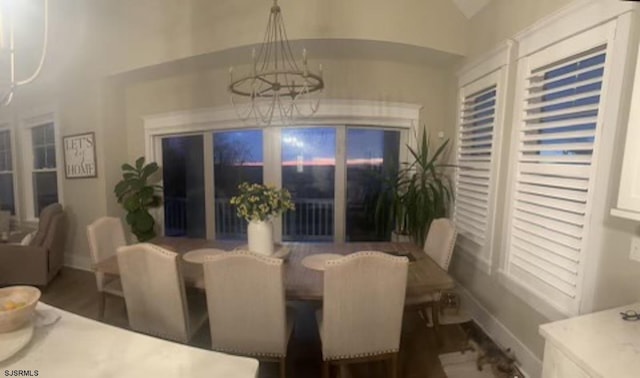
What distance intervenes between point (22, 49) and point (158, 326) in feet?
10.5

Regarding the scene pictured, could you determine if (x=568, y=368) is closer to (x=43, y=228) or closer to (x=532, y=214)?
(x=532, y=214)

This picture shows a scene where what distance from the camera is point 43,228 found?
352 cm

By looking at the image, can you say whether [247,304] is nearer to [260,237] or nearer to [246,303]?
[246,303]

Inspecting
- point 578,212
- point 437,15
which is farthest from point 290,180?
point 578,212

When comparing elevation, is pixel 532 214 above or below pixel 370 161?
below

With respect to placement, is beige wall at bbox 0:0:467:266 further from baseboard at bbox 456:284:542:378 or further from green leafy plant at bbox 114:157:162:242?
baseboard at bbox 456:284:542:378

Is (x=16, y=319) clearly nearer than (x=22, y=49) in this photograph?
Yes

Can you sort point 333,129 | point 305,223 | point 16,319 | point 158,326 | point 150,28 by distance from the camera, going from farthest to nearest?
point 305,223 < point 333,129 < point 150,28 < point 158,326 < point 16,319

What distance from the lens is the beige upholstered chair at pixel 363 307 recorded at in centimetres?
158

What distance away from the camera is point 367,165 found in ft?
11.7

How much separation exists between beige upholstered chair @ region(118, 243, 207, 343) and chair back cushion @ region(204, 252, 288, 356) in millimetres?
242

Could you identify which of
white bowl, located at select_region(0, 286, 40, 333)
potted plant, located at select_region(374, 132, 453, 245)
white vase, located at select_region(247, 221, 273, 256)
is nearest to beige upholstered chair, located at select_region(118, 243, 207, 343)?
white vase, located at select_region(247, 221, 273, 256)

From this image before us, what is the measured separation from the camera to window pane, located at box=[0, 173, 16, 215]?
483 cm

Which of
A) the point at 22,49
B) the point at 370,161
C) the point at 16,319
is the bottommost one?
the point at 16,319
